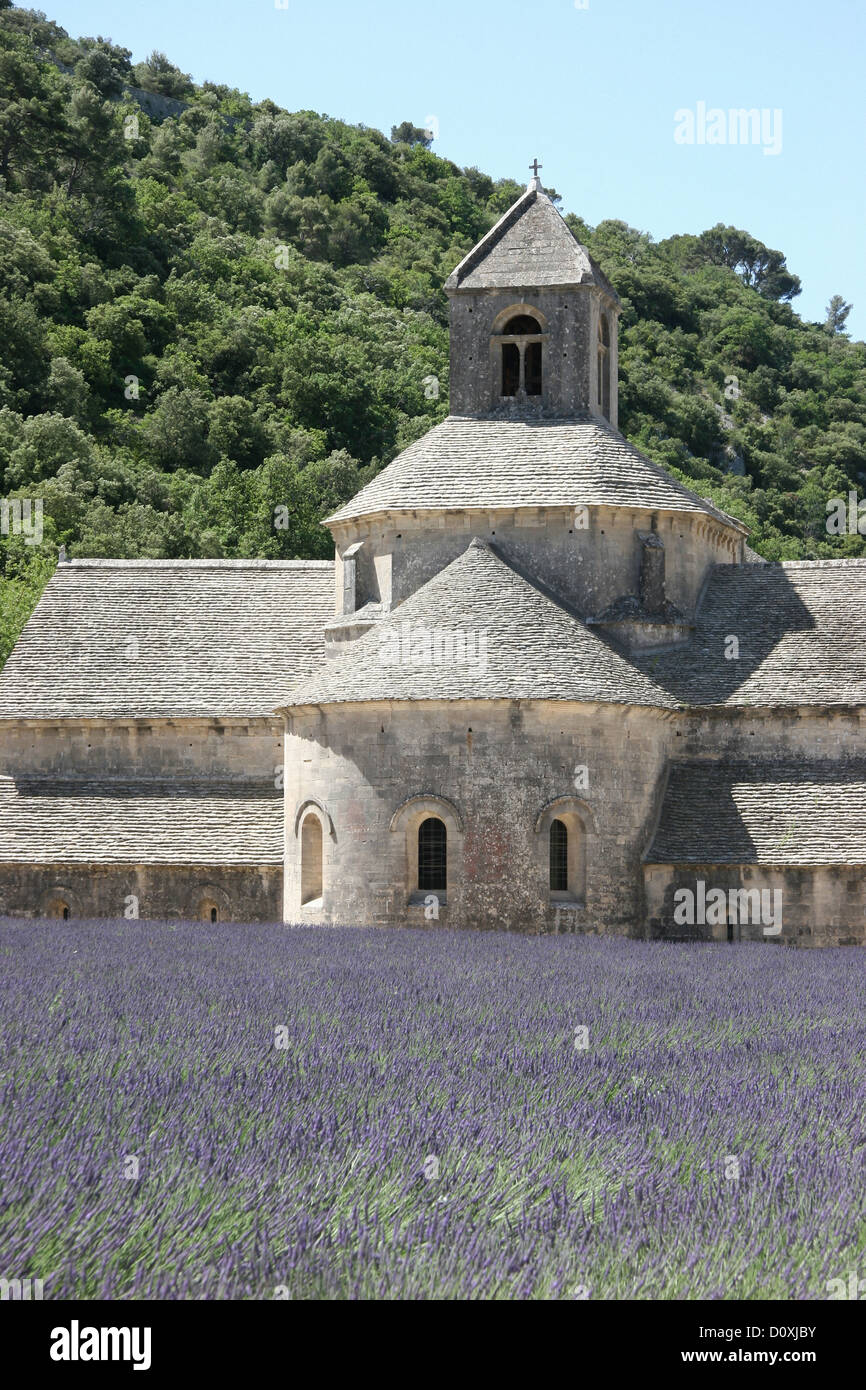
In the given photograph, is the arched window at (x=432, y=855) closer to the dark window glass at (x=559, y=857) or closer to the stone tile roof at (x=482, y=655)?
the dark window glass at (x=559, y=857)

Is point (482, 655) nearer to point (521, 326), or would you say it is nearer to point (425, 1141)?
point (521, 326)

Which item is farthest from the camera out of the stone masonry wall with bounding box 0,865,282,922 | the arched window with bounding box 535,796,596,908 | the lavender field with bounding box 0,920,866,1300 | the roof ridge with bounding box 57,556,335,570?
the roof ridge with bounding box 57,556,335,570

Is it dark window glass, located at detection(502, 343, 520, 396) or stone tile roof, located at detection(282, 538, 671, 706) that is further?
dark window glass, located at detection(502, 343, 520, 396)

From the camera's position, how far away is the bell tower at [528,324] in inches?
1597

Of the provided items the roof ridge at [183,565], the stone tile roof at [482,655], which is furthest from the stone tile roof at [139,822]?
the roof ridge at [183,565]

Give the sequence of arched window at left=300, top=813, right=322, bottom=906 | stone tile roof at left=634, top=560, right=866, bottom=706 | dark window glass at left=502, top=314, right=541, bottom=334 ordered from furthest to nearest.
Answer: dark window glass at left=502, top=314, right=541, bottom=334 < stone tile roof at left=634, top=560, right=866, bottom=706 < arched window at left=300, top=813, right=322, bottom=906

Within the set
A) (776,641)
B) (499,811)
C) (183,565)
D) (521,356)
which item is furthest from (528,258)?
(499,811)

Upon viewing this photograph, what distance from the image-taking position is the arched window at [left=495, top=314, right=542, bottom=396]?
41.0 metres

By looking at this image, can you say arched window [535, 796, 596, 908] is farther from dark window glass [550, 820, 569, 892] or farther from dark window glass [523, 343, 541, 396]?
dark window glass [523, 343, 541, 396]

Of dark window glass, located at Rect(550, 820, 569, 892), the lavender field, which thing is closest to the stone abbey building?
dark window glass, located at Rect(550, 820, 569, 892)

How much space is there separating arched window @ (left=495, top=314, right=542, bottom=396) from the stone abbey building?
0.24 ft

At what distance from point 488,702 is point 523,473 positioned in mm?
7791

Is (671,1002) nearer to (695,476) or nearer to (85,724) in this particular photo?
(85,724)

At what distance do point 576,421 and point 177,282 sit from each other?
226 ft
